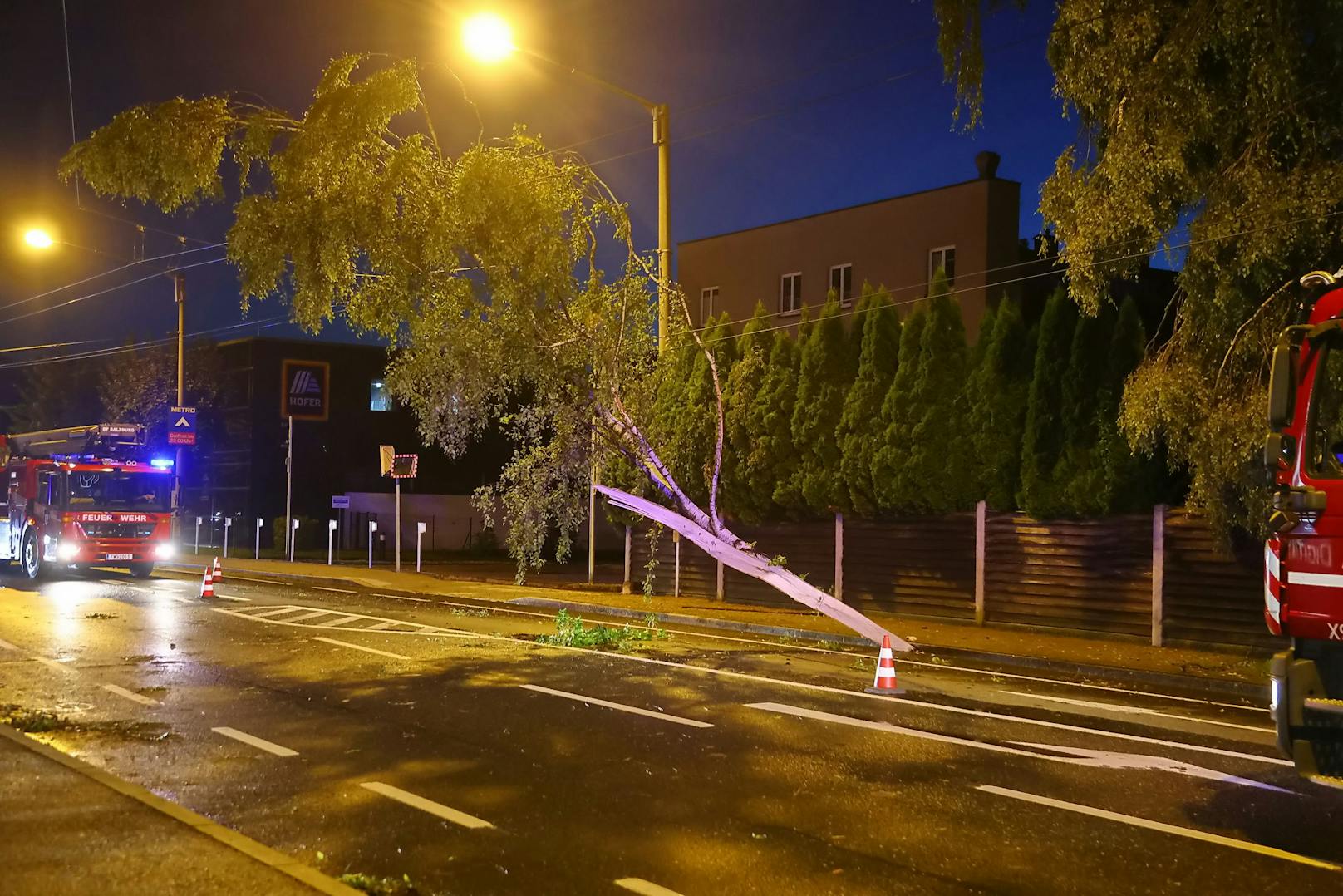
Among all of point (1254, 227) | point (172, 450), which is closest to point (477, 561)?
point (172, 450)

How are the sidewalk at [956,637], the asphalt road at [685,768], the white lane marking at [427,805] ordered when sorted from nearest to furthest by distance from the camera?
the asphalt road at [685,768]
the white lane marking at [427,805]
the sidewalk at [956,637]

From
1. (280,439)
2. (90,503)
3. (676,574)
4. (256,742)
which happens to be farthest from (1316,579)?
(280,439)

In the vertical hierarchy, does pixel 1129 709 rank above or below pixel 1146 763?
below

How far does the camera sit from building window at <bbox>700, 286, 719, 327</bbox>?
132 ft

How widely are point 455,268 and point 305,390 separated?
103 feet

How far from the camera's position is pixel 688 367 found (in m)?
25.4

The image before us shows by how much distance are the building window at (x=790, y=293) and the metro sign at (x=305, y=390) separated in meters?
17.2

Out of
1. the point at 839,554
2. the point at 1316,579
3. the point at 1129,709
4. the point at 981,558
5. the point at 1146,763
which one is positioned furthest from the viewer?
the point at 839,554

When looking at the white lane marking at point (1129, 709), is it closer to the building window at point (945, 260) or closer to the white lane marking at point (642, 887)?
the white lane marking at point (642, 887)

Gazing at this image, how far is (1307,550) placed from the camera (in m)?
7.04

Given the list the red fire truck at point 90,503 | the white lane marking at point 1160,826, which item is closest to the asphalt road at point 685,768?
the white lane marking at point 1160,826

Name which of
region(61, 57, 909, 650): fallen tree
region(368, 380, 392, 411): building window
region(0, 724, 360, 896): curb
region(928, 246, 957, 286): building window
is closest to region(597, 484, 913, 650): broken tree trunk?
region(61, 57, 909, 650): fallen tree

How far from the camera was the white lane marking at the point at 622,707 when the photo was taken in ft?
36.1

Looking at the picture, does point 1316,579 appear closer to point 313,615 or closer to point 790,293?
point 313,615
